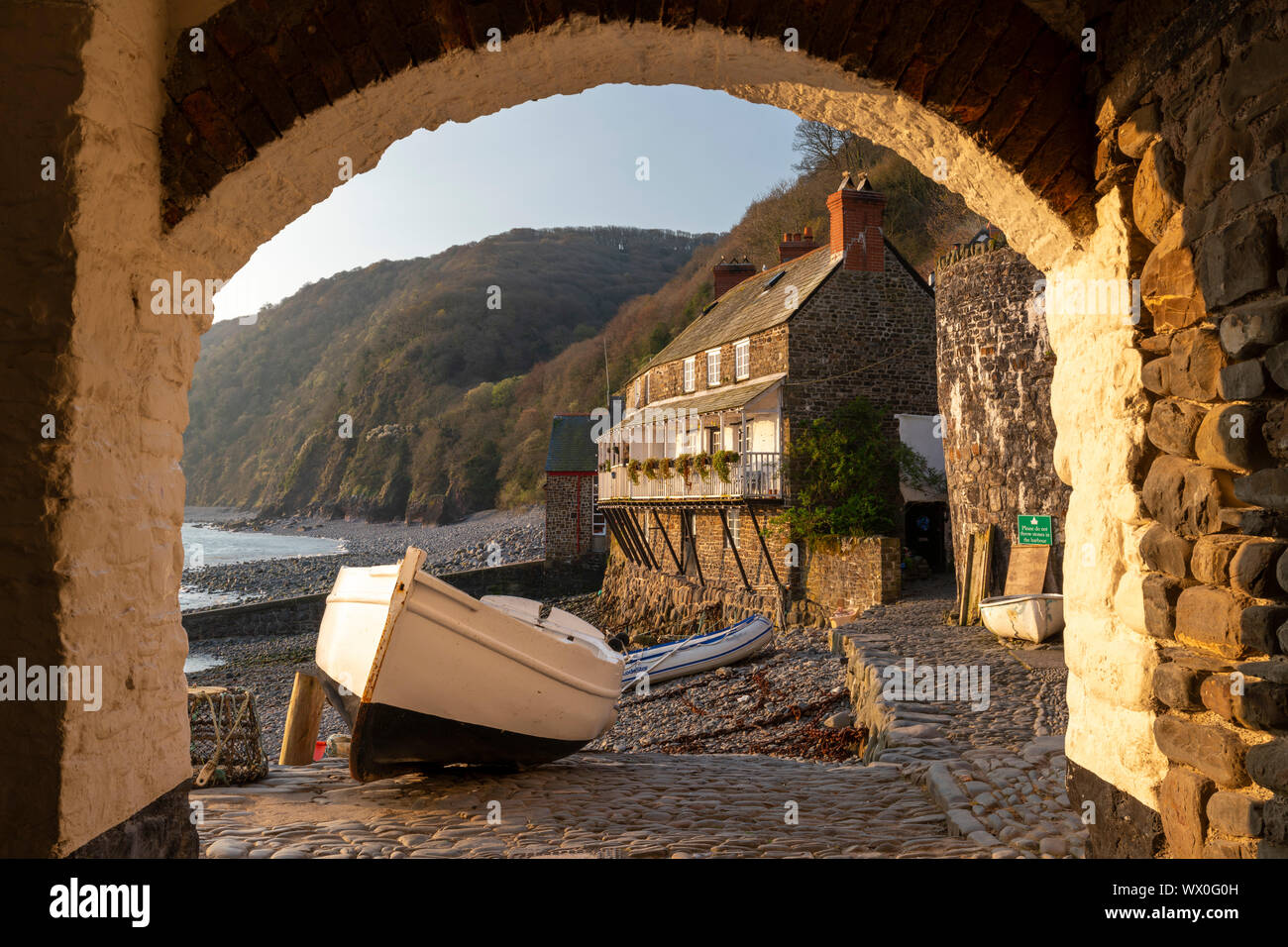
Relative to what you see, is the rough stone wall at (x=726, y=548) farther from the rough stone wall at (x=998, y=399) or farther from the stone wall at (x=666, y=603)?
the rough stone wall at (x=998, y=399)

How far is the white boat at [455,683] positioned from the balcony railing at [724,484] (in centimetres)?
1295

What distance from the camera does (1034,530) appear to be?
42.4ft

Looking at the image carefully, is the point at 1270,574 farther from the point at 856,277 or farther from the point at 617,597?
the point at 617,597

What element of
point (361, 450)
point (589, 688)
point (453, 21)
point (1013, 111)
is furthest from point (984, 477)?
point (361, 450)

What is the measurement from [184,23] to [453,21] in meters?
0.96

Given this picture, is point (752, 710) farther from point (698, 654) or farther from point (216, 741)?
point (216, 741)

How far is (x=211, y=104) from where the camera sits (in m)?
2.91

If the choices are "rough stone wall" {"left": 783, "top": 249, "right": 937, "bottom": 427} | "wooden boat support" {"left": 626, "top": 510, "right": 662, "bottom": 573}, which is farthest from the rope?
"wooden boat support" {"left": 626, "top": 510, "right": 662, "bottom": 573}

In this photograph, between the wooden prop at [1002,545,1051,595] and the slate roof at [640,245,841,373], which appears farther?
the slate roof at [640,245,841,373]

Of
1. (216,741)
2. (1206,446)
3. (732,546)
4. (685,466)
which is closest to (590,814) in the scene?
(216,741)

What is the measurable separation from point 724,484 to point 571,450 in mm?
16927

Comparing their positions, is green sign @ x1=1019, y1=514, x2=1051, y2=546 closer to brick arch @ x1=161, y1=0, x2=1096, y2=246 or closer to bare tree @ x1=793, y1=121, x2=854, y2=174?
brick arch @ x1=161, y1=0, x2=1096, y2=246

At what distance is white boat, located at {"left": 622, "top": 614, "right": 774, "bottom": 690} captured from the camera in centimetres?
1608

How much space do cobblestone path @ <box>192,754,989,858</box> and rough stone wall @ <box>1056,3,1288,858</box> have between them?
63.5 inches
